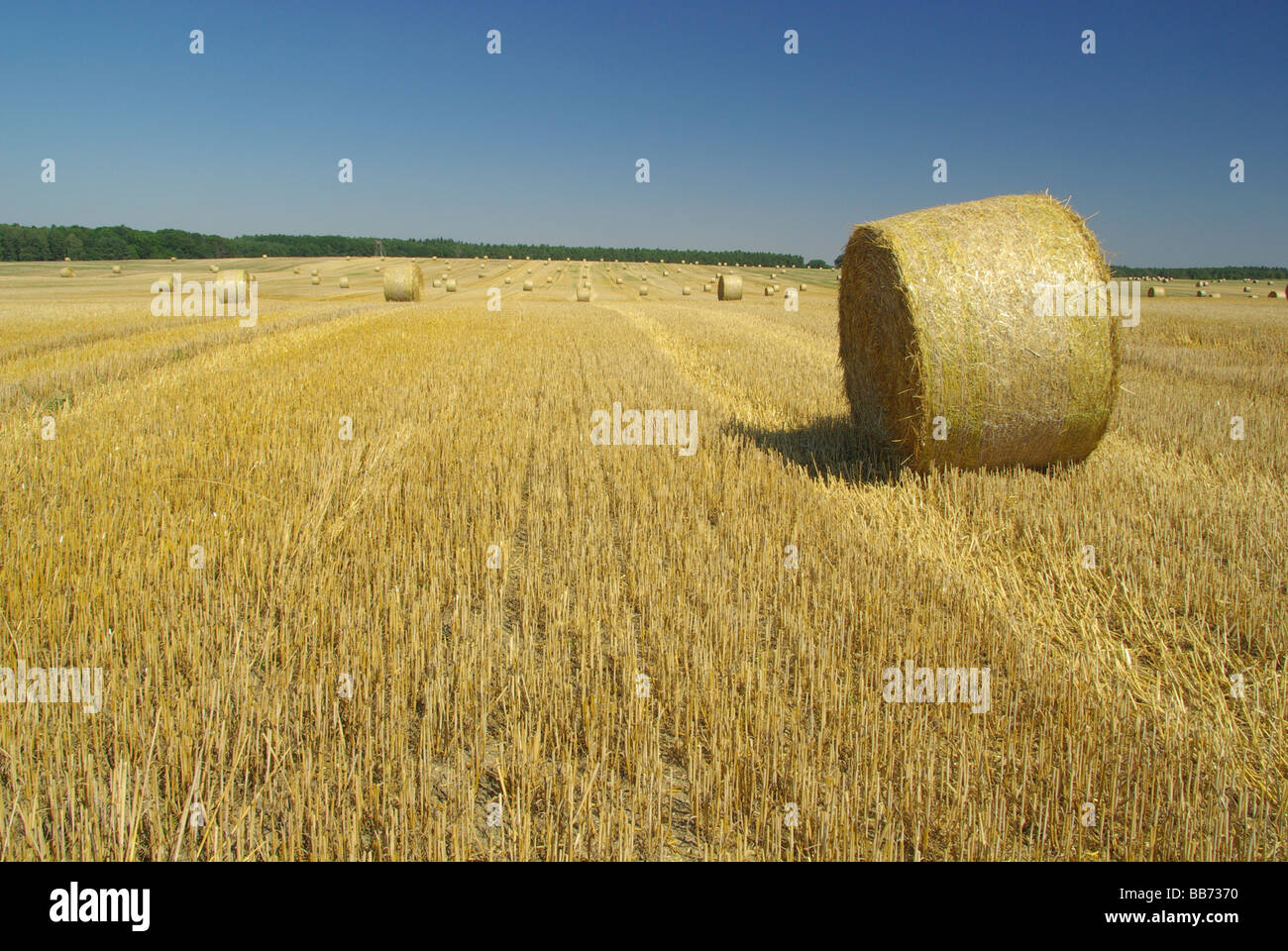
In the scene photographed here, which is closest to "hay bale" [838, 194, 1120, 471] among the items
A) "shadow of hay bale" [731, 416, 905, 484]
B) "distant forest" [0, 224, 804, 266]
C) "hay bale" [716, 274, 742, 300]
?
"shadow of hay bale" [731, 416, 905, 484]

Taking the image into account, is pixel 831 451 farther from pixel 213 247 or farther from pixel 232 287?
pixel 213 247

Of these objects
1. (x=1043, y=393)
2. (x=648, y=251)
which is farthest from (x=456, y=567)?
(x=648, y=251)

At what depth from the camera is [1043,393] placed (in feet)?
20.0

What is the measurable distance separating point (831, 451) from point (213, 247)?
3958 inches

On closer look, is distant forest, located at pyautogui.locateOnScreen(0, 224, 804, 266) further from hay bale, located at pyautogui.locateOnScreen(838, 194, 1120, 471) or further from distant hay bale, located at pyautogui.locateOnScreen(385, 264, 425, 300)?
hay bale, located at pyautogui.locateOnScreen(838, 194, 1120, 471)

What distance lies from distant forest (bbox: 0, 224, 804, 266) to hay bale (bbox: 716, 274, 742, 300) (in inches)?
2322

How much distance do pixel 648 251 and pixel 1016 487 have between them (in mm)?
129669

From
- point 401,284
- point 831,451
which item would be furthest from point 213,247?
point 831,451

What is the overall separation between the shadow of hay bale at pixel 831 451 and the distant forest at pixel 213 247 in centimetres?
8941

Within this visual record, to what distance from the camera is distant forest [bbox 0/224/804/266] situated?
75000mm

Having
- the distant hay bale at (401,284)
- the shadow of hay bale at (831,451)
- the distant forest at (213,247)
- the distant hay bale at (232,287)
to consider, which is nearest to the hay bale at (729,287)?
the distant hay bale at (401,284)

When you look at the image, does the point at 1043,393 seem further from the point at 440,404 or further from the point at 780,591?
the point at 440,404
